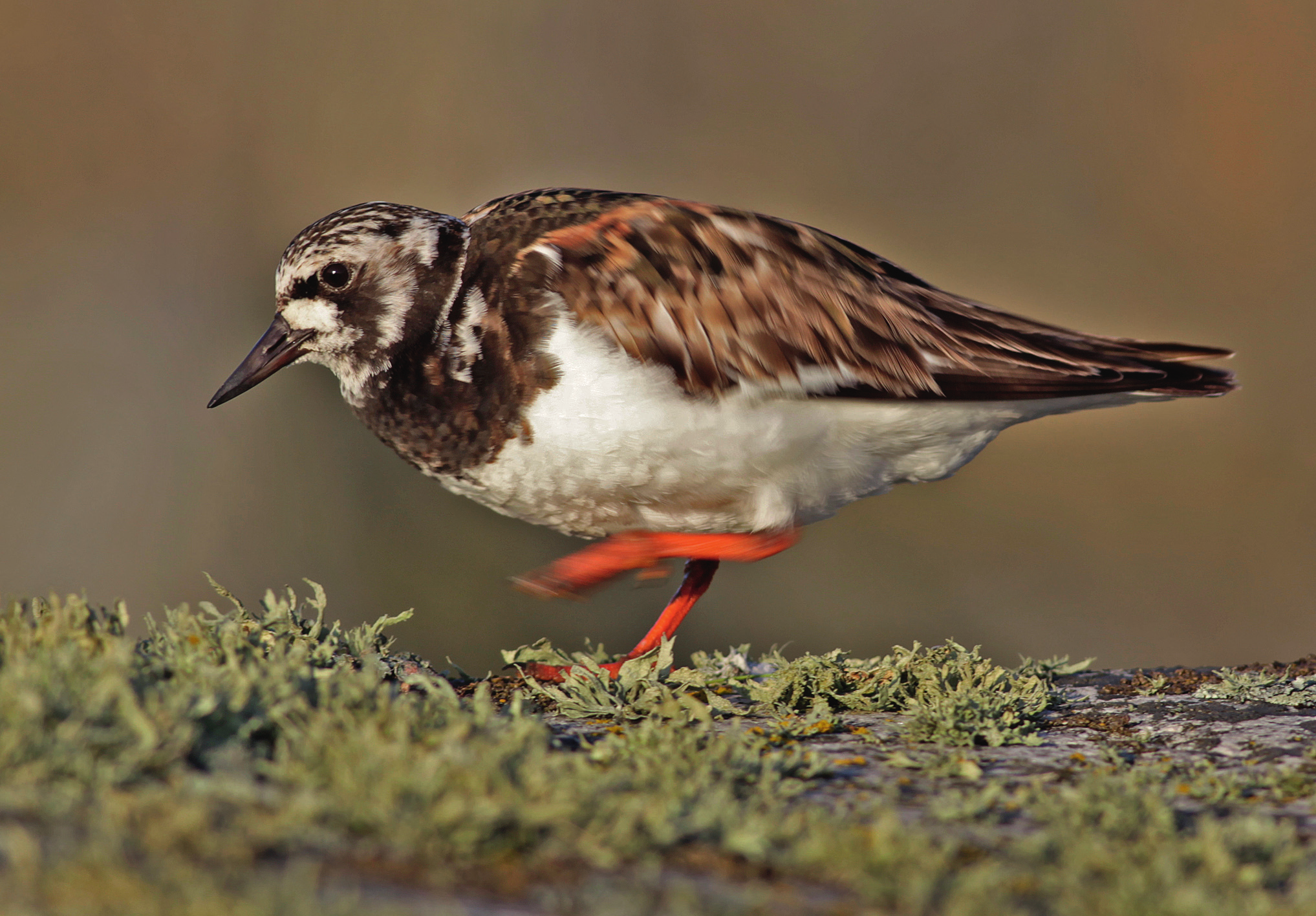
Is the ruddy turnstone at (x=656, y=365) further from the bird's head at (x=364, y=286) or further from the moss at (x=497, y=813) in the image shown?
the moss at (x=497, y=813)

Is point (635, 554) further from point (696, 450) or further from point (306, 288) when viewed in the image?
point (306, 288)

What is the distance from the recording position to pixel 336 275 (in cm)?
532

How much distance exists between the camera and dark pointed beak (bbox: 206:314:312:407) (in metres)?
5.49

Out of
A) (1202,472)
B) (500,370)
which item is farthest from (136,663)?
(1202,472)

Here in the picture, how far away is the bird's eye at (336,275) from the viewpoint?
531 centimetres

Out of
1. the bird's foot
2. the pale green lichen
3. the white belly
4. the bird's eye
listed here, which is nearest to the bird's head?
the bird's eye

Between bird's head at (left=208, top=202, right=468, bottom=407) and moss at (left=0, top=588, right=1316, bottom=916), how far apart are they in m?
2.06

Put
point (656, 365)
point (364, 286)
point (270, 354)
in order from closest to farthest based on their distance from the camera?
point (656, 365), point (364, 286), point (270, 354)

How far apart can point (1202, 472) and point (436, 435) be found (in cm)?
1221

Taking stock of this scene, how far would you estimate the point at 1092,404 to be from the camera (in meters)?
5.67

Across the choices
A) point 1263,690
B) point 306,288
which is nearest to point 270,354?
point 306,288

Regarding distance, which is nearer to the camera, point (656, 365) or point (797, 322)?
point (656, 365)

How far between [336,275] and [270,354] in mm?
554

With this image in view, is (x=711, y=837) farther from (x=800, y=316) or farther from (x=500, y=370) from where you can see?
(x=800, y=316)
